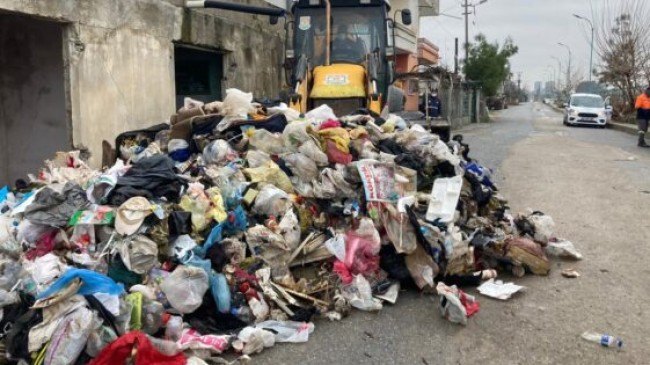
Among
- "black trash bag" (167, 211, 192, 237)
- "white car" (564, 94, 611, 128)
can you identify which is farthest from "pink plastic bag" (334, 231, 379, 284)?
"white car" (564, 94, 611, 128)

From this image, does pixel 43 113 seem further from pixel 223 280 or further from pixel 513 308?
pixel 513 308

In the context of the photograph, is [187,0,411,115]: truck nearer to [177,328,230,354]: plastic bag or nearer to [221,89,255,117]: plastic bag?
[221,89,255,117]: plastic bag

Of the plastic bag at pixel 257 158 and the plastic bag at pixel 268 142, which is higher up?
the plastic bag at pixel 268 142

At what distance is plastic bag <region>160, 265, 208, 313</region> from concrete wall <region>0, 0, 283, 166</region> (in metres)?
4.01

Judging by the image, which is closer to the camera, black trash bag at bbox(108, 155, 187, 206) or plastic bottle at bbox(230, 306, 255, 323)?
plastic bottle at bbox(230, 306, 255, 323)

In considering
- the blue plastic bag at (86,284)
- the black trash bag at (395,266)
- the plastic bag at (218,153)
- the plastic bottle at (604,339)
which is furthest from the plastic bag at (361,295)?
the plastic bag at (218,153)

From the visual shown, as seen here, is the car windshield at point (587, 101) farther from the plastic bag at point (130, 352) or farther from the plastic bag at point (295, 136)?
the plastic bag at point (130, 352)

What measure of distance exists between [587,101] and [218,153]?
22.9 meters

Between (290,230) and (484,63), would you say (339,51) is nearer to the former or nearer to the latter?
(290,230)

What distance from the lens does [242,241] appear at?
14.4ft

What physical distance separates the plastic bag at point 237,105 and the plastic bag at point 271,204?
6.17 feet

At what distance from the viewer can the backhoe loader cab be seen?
860 centimetres

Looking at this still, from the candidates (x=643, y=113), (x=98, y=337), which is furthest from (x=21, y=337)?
(x=643, y=113)

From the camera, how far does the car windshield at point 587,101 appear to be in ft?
79.0
